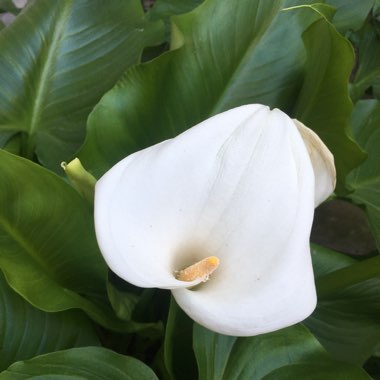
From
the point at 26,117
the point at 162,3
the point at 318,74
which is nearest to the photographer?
the point at 318,74

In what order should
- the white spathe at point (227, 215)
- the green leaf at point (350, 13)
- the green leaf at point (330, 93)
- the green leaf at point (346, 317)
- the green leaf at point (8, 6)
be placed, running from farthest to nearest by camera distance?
the green leaf at point (8, 6) < the green leaf at point (350, 13) < the green leaf at point (346, 317) < the green leaf at point (330, 93) < the white spathe at point (227, 215)

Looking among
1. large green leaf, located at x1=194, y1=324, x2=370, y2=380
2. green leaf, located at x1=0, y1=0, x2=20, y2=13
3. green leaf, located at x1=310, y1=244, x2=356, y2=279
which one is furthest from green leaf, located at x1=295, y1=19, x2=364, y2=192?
green leaf, located at x1=0, y1=0, x2=20, y2=13

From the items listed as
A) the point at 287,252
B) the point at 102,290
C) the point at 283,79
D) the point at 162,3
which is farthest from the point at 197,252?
the point at 162,3

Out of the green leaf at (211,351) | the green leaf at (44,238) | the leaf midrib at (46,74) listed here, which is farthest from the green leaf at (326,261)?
the leaf midrib at (46,74)

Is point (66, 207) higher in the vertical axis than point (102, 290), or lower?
higher

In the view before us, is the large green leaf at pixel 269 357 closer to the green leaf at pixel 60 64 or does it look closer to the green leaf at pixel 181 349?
the green leaf at pixel 181 349

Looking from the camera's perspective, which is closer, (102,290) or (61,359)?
(61,359)

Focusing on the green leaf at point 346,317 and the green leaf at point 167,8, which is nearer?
the green leaf at point 346,317

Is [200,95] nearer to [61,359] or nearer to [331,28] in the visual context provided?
[331,28]
